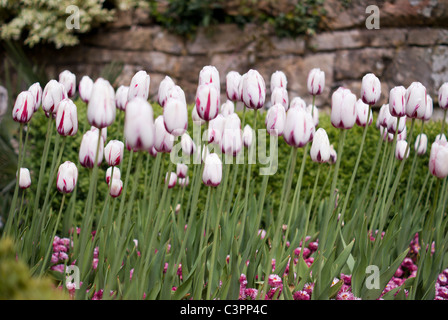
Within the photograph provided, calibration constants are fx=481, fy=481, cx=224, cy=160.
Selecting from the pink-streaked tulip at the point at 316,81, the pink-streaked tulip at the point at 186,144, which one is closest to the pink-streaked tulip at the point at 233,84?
the pink-streaked tulip at the point at 186,144

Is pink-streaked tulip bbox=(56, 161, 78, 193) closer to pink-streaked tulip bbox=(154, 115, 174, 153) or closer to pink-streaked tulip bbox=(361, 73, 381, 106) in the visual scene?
pink-streaked tulip bbox=(154, 115, 174, 153)

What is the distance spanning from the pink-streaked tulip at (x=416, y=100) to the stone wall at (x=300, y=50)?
4241 mm

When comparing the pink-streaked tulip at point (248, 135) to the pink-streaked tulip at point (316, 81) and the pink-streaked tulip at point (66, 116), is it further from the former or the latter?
the pink-streaked tulip at point (66, 116)

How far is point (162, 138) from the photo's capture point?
64.5 inches

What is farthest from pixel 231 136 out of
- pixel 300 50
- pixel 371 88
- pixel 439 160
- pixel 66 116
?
pixel 300 50

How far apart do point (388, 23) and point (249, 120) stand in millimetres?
3131

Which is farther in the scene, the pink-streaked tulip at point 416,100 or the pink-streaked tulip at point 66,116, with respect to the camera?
the pink-streaked tulip at point 416,100

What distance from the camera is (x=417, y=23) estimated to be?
5965 mm

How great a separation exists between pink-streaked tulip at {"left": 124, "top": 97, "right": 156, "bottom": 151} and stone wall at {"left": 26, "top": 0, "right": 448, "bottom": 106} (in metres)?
5.02

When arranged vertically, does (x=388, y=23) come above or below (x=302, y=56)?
above

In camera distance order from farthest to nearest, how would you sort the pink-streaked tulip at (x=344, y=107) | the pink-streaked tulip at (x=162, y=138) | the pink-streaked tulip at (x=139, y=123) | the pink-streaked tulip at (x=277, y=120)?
1. the pink-streaked tulip at (x=277, y=120)
2. the pink-streaked tulip at (x=344, y=107)
3. the pink-streaked tulip at (x=162, y=138)
4. the pink-streaked tulip at (x=139, y=123)

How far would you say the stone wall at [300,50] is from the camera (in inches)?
233
